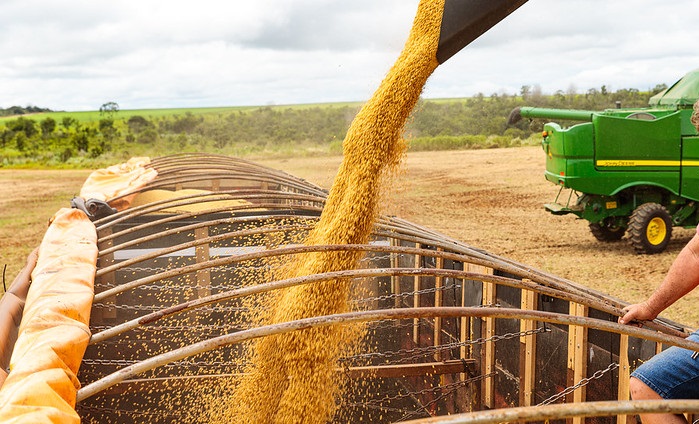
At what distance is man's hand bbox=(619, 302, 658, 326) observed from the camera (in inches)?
87.1

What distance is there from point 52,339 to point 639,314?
1.90 meters

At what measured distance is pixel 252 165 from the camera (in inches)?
299

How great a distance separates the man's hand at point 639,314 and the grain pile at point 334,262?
1281 mm

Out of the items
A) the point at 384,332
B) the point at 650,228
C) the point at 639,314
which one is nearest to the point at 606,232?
the point at 650,228

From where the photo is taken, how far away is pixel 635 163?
778cm

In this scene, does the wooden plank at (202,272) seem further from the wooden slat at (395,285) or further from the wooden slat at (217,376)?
the wooden slat at (395,285)

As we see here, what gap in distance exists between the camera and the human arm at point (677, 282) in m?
2.09

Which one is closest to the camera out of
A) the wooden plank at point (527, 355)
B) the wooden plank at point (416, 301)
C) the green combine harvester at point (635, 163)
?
the wooden plank at point (527, 355)

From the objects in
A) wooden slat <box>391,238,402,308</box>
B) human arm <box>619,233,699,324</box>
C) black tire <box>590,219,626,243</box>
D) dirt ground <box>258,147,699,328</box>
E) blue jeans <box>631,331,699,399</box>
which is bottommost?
dirt ground <box>258,147,699,328</box>

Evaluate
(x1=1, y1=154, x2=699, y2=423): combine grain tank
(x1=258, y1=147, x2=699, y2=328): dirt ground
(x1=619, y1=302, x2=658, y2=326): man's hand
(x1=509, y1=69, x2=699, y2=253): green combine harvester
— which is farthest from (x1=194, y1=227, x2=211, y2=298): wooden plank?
(x1=509, y1=69, x2=699, y2=253): green combine harvester

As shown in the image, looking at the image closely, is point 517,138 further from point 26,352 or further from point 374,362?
point 26,352

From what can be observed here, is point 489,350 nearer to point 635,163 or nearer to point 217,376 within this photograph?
point 217,376

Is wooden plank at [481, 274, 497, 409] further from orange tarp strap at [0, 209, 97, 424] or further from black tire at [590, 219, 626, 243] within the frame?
black tire at [590, 219, 626, 243]

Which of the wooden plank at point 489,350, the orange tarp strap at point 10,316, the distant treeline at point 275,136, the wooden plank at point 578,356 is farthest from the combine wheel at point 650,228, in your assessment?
the distant treeline at point 275,136
